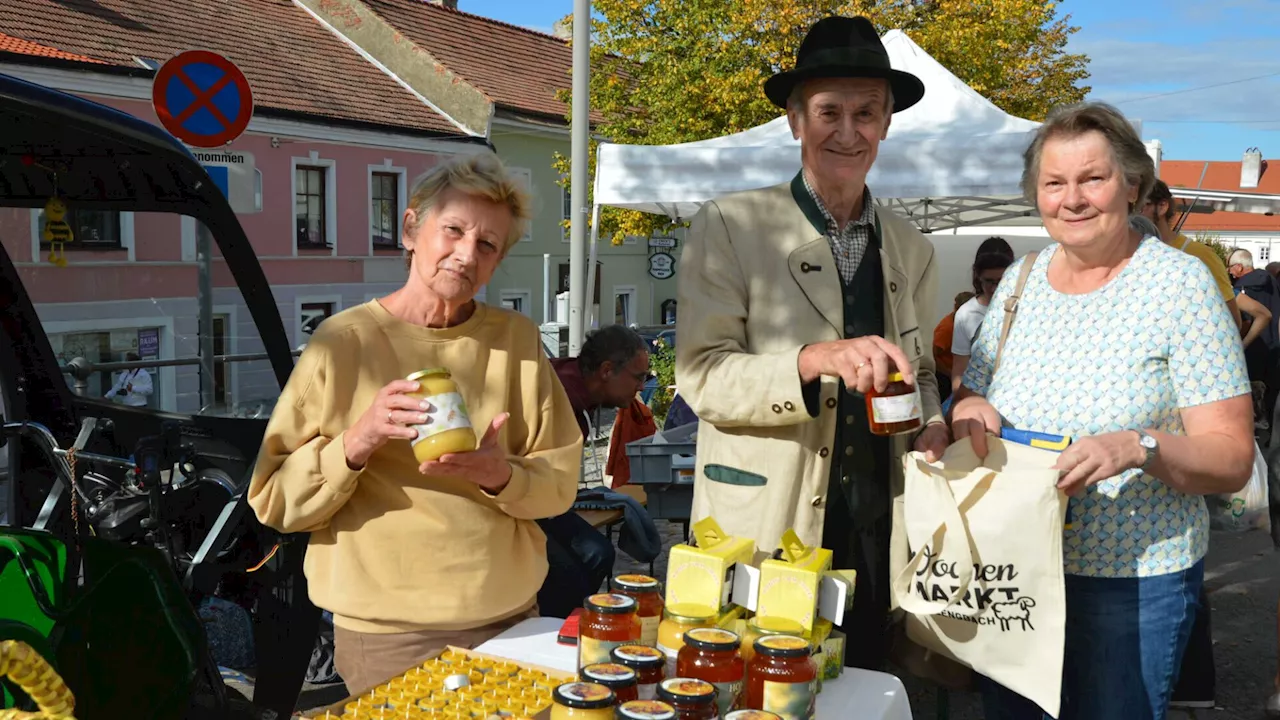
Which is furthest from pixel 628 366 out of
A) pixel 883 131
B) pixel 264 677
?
pixel 883 131

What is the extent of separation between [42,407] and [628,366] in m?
2.34

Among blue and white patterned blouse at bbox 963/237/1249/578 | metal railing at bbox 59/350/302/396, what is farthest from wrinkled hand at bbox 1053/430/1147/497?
metal railing at bbox 59/350/302/396

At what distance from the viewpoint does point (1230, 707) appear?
4.47 m

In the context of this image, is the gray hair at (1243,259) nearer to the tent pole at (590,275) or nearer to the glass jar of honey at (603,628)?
the tent pole at (590,275)

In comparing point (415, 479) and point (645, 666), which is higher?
point (415, 479)

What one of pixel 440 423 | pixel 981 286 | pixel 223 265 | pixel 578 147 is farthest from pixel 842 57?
pixel 578 147

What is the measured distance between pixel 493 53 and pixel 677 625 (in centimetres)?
2685

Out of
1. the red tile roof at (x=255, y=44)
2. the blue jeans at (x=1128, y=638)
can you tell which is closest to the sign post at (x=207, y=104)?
the blue jeans at (x=1128, y=638)

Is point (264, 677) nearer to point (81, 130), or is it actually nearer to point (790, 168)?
point (81, 130)

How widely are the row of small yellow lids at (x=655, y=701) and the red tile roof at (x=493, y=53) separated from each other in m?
22.7

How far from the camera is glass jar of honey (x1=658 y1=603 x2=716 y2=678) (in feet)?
6.19

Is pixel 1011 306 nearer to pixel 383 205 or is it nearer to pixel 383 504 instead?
pixel 383 504

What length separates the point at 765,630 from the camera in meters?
1.90

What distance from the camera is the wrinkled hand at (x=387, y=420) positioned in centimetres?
195
